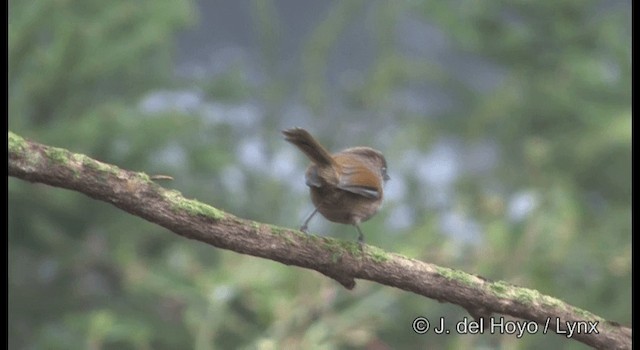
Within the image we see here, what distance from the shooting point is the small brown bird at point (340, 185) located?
2187 millimetres

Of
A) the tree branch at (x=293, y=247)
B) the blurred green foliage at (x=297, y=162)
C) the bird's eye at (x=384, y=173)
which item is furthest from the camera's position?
the blurred green foliage at (x=297, y=162)

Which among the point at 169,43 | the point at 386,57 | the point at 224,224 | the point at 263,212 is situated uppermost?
the point at 386,57

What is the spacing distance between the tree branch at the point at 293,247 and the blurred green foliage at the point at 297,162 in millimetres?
1254

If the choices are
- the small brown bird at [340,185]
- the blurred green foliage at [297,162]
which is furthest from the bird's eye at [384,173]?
the blurred green foliage at [297,162]

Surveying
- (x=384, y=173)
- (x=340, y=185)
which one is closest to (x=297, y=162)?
(x=384, y=173)

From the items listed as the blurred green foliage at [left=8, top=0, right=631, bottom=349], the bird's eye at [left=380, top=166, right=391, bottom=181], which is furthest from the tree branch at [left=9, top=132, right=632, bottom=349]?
the blurred green foliage at [left=8, top=0, right=631, bottom=349]

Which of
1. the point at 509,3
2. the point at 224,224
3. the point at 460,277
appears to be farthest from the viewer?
the point at 509,3

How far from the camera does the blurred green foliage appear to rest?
376 cm

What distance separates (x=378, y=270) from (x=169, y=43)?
318cm

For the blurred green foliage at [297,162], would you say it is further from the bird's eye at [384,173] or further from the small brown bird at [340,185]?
the small brown bird at [340,185]

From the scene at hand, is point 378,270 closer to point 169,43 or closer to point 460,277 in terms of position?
point 460,277

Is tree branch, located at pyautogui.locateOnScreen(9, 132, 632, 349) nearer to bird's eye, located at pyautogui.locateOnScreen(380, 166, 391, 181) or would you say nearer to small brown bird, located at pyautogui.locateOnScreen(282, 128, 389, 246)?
small brown bird, located at pyautogui.locateOnScreen(282, 128, 389, 246)
